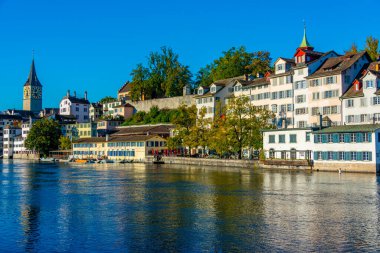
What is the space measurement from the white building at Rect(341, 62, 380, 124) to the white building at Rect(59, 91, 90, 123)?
117 meters

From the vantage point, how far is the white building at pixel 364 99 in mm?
69062

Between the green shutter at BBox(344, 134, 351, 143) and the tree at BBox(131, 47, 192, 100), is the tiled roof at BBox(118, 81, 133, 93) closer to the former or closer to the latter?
the tree at BBox(131, 47, 192, 100)

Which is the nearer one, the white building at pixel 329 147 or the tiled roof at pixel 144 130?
the white building at pixel 329 147

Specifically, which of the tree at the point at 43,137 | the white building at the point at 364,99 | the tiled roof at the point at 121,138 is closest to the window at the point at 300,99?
the white building at the point at 364,99

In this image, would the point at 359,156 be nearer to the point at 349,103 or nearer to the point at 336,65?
the point at 349,103

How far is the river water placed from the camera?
24.0 m

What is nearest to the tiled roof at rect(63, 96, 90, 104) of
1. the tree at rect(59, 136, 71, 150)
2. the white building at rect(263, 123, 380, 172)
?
the tree at rect(59, 136, 71, 150)

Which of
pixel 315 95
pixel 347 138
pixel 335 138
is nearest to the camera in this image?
pixel 347 138

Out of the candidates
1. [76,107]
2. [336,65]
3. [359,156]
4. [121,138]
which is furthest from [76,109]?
[359,156]

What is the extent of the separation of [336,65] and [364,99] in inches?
367

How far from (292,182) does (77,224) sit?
96.8 feet

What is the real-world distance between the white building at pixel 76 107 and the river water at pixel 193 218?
127906mm

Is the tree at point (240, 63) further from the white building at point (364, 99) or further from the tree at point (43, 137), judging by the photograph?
the tree at point (43, 137)

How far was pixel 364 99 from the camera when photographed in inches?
2795
